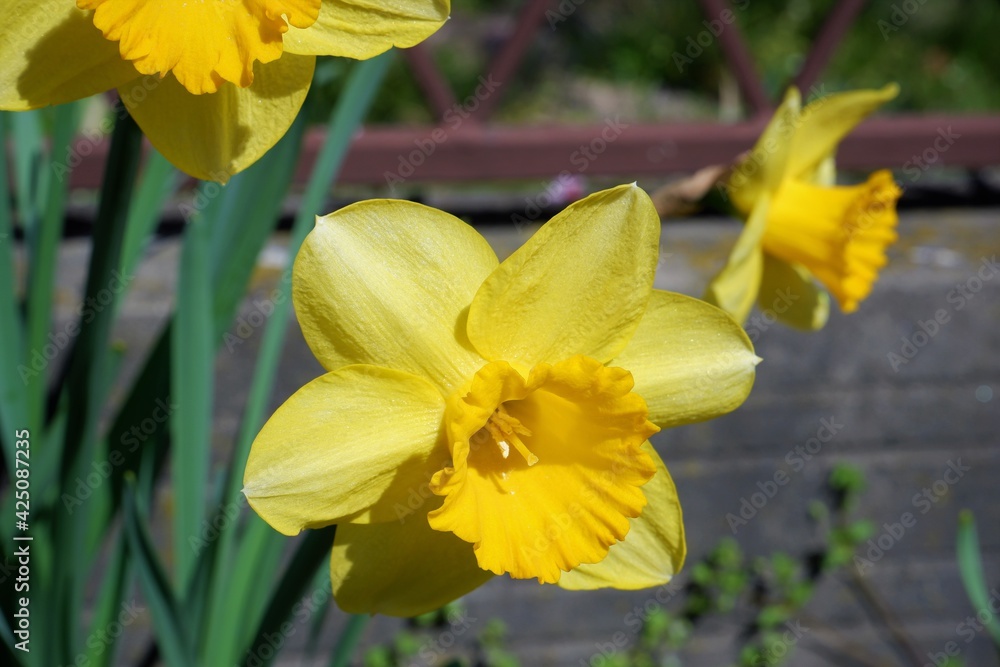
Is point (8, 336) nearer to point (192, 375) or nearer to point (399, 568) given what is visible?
point (192, 375)

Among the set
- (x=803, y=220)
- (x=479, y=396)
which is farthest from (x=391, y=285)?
(x=803, y=220)

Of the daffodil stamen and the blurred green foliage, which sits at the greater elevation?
the daffodil stamen

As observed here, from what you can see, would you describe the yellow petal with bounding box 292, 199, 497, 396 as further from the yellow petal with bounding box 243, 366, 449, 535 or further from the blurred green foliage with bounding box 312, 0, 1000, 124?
the blurred green foliage with bounding box 312, 0, 1000, 124

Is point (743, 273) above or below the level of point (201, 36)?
below

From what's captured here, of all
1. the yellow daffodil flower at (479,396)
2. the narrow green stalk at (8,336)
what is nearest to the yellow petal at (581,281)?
the yellow daffodil flower at (479,396)

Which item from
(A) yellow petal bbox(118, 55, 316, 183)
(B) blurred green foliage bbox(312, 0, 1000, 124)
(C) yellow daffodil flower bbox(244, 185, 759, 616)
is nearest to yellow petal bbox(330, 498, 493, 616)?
(C) yellow daffodil flower bbox(244, 185, 759, 616)

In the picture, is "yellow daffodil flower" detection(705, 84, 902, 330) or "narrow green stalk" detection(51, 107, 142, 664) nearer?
"narrow green stalk" detection(51, 107, 142, 664)
